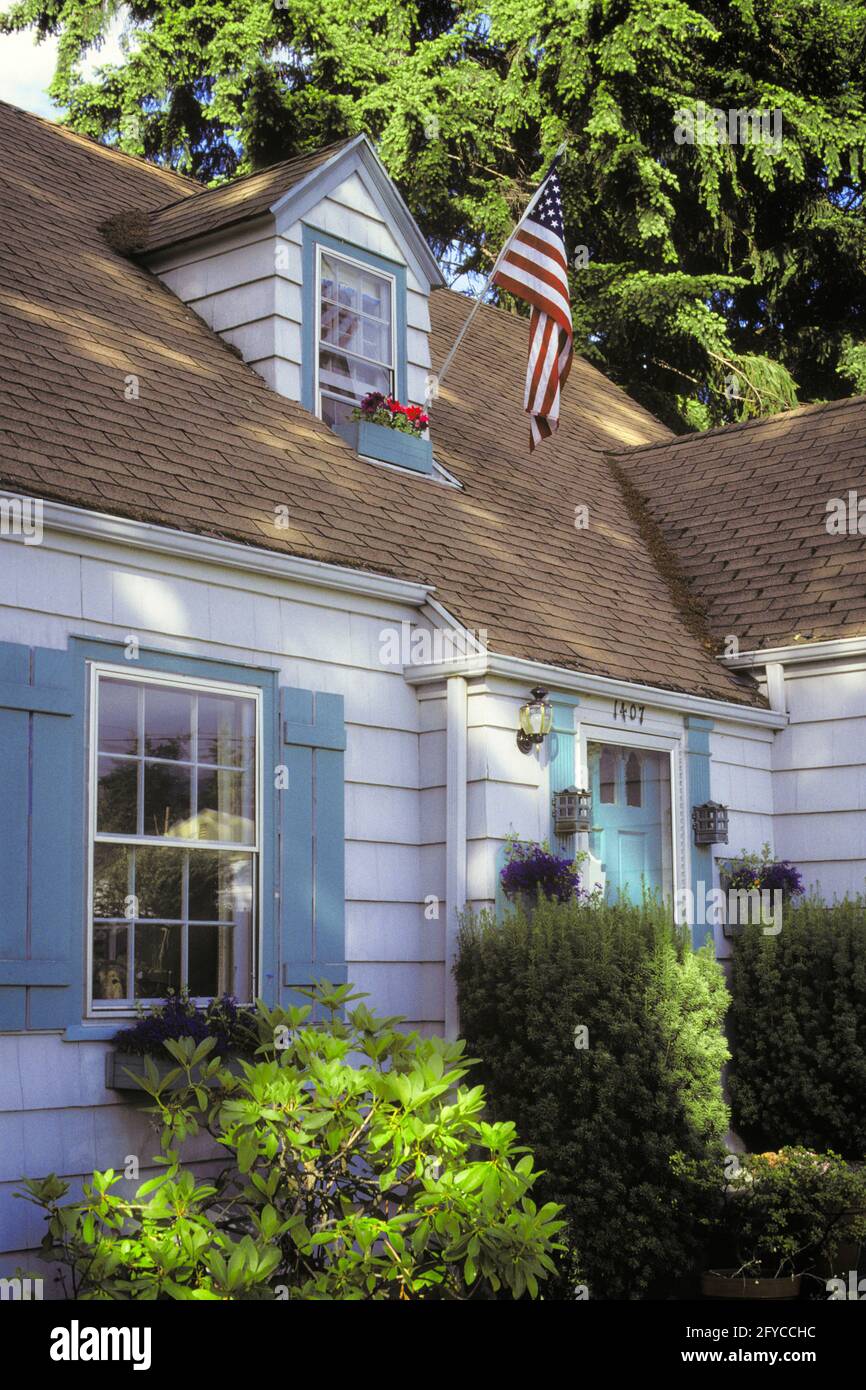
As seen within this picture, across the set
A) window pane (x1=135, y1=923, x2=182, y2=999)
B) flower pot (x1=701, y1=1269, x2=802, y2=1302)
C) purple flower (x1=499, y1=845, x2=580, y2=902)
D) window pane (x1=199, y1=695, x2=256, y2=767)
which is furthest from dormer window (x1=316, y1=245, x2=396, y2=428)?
flower pot (x1=701, y1=1269, x2=802, y2=1302)

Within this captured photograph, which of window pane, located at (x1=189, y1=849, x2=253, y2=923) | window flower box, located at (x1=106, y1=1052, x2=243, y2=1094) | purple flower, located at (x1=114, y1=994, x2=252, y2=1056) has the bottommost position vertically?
window flower box, located at (x1=106, y1=1052, x2=243, y2=1094)

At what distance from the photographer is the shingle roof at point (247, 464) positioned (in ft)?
23.9

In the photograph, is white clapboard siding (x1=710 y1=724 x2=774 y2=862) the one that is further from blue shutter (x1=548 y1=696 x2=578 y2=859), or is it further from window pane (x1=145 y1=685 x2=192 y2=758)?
window pane (x1=145 y1=685 x2=192 y2=758)

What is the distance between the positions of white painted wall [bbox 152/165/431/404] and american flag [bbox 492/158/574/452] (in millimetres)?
758

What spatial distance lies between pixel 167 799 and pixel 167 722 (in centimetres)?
34

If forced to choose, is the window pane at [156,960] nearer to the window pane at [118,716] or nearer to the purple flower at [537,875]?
the window pane at [118,716]

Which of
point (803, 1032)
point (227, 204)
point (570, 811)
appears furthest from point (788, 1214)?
point (227, 204)

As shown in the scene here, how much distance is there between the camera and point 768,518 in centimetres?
1159

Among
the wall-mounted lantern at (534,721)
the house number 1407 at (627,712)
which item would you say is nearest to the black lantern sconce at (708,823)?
the house number 1407 at (627,712)

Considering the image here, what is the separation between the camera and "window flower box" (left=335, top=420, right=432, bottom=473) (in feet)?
30.7

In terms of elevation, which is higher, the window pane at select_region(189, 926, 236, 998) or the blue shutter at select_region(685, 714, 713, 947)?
the blue shutter at select_region(685, 714, 713, 947)

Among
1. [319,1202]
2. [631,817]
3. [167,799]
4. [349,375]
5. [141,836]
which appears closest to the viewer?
[319,1202]

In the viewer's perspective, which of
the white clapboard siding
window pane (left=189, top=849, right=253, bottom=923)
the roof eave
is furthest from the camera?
the white clapboard siding

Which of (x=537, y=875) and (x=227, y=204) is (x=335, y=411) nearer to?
(x=227, y=204)
